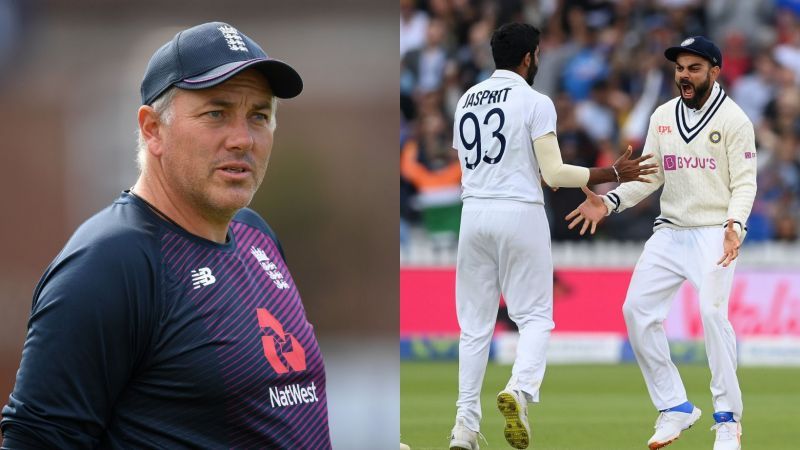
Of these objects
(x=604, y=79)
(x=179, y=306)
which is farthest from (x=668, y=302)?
(x=604, y=79)

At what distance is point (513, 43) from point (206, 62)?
15.4ft

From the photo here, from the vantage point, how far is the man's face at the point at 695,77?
6.80 meters

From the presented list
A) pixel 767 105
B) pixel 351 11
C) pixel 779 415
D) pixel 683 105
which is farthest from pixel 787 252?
pixel 351 11

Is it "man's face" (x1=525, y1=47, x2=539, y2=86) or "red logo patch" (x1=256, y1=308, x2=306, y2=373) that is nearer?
"red logo patch" (x1=256, y1=308, x2=306, y2=373)

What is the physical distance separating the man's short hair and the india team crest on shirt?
441 centimetres

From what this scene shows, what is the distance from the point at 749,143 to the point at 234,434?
5.04 meters

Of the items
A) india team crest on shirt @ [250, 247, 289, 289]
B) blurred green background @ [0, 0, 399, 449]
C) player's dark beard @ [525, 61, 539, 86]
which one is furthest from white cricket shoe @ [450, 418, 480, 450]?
india team crest on shirt @ [250, 247, 289, 289]

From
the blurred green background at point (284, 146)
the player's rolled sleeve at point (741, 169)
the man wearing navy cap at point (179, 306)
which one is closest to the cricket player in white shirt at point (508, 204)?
the player's rolled sleeve at point (741, 169)

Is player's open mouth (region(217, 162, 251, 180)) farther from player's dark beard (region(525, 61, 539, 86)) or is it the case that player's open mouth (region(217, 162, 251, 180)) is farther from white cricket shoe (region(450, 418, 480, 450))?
player's dark beard (region(525, 61, 539, 86))

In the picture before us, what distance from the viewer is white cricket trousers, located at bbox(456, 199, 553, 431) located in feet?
21.6

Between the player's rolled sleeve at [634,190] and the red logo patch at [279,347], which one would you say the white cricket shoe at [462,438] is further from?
the red logo patch at [279,347]

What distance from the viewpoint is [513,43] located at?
6.70 meters

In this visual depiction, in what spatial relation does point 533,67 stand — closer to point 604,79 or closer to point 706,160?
point 706,160

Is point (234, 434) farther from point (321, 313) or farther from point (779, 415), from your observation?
point (779, 415)
